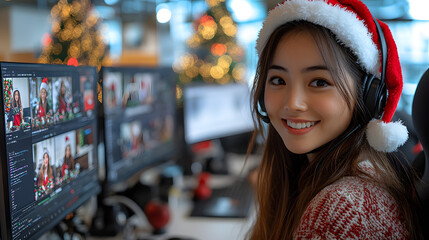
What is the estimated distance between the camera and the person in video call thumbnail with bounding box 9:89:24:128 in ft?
2.36

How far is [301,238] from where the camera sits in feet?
2.19

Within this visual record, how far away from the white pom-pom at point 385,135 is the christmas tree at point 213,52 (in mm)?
1869

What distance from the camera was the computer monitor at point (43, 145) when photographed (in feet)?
2.32

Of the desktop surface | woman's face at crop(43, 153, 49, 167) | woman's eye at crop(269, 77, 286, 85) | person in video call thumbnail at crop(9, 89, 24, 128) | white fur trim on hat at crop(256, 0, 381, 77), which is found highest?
white fur trim on hat at crop(256, 0, 381, 77)

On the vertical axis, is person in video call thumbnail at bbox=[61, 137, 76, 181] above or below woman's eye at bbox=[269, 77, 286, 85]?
below

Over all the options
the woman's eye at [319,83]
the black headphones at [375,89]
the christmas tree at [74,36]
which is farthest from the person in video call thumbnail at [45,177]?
the christmas tree at [74,36]

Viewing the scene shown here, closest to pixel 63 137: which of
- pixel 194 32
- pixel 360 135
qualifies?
pixel 360 135

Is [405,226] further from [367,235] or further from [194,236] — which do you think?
[194,236]

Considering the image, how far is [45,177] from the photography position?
84cm

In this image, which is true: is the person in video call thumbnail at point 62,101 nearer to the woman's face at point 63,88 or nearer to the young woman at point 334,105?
the woman's face at point 63,88

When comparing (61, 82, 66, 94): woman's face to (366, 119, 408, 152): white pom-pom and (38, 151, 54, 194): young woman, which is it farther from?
(366, 119, 408, 152): white pom-pom

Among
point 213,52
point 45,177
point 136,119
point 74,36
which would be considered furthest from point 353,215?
point 213,52

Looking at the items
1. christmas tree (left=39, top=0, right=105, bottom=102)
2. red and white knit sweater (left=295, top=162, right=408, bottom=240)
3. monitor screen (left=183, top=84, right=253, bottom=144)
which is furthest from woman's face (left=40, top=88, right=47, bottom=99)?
monitor screen (left=183, top=84, right=253, bottom=144)

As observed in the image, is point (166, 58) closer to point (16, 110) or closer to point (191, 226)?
point (191, 226)
